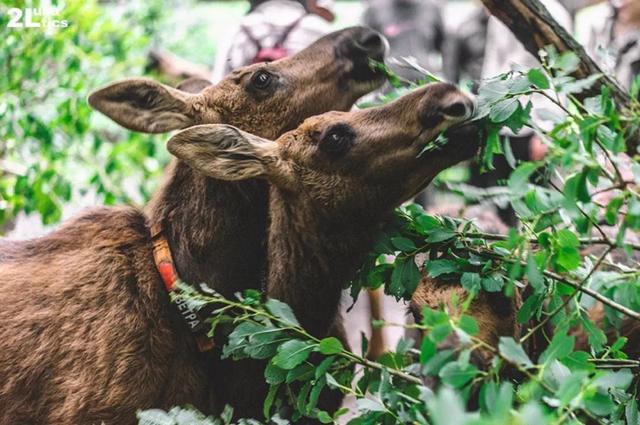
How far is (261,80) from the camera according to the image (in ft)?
15.3

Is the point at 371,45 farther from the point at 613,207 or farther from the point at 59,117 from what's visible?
the point at 59,117

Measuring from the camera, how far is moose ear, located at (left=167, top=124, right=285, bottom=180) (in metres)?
3.89

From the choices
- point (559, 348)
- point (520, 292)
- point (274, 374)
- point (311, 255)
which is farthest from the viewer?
point (311, 255)

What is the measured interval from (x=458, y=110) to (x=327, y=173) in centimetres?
72

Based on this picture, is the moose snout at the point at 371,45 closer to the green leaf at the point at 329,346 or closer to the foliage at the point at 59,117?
the green leaf at the point at 329,346

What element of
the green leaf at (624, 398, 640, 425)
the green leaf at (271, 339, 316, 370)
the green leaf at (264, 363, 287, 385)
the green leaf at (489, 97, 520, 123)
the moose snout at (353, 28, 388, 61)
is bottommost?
the green leaf at (264, 363, 287, 385)

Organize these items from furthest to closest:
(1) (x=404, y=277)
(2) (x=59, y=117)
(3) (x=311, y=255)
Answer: (2) (x=59, y=117)
(3) (x=311, y=255)
(1) (x=404, y=277)

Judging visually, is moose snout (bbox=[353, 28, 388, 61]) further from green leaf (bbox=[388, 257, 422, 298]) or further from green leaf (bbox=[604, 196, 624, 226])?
green leaf (bbox=[604, 196, 624, 226])

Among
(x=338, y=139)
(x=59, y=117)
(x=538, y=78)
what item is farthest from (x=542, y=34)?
(x=59, y=117)

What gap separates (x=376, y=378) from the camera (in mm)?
3312

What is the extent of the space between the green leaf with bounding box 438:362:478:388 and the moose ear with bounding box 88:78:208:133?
2699mm

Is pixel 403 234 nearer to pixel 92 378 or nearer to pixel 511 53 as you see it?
pixel 92 378

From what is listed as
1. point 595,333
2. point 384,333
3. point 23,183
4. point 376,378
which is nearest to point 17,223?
point 23,183
